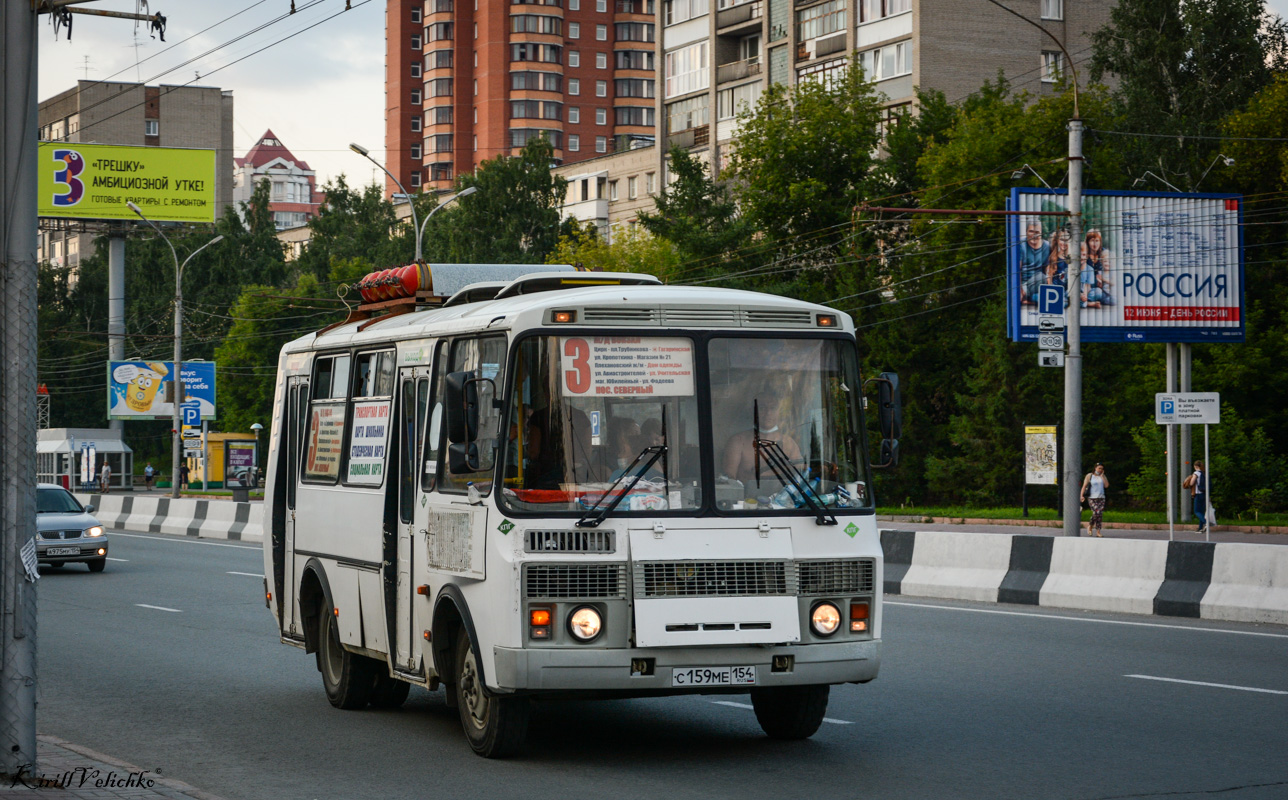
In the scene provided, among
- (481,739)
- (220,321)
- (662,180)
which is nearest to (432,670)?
(481,739)

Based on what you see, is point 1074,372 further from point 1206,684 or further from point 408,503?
point 408,503

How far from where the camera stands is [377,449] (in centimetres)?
1110

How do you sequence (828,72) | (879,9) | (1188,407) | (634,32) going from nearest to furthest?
(1188,407), (879,9), (828,72), (634,32)

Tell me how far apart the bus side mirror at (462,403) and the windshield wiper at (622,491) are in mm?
757

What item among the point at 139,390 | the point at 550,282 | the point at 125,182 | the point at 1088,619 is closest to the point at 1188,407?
the point at 1088,619

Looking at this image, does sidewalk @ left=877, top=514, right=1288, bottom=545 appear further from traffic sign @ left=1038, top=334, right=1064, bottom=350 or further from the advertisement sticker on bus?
the advertisement sticker on bus

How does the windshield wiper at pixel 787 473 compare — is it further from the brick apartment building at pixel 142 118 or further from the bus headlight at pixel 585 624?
the brick apartment building at pixel 142 118

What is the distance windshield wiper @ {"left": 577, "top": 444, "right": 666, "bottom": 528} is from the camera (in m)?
8.95

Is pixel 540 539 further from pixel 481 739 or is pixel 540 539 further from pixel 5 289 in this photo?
pixel 5 289

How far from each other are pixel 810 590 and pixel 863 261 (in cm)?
5492

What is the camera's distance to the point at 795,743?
999cm

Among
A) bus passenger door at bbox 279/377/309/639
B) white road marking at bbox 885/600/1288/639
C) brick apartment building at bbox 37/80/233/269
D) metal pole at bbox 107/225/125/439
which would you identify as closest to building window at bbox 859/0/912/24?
metal pole at bbox 107/225/125/439

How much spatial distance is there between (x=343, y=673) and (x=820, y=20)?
62.3 meters

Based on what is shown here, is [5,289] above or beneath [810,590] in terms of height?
above
